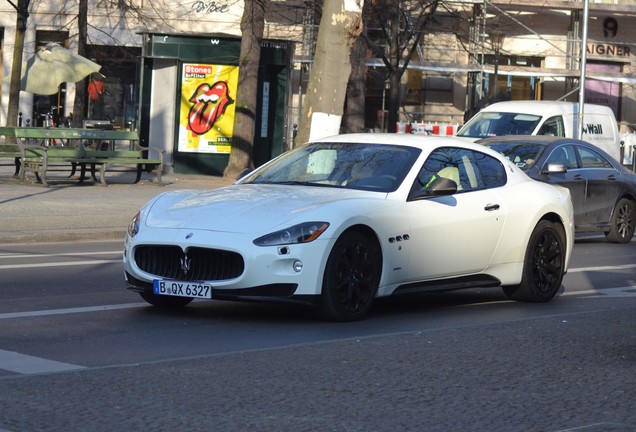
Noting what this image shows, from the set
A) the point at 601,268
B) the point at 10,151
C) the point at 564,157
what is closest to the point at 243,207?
the point at 601,268

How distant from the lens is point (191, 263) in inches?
362

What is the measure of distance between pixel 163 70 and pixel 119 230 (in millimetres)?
11640

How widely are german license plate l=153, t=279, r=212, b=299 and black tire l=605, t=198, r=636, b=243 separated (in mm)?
10405

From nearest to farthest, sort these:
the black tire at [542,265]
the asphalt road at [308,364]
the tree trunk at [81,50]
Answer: the asphalt road at [308,364] < the black tire at [542,265] < the tree trunk at [81,50]

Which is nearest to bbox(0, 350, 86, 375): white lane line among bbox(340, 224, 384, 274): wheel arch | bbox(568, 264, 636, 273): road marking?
bbox(340, 224, 384, 274): wheel arch

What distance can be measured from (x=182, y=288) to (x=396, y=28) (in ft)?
91.9

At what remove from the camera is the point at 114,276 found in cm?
1234

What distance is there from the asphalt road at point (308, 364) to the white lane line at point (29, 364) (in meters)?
0.01

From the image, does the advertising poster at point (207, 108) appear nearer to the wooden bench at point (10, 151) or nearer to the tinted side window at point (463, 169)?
the wooden bench at point (10, 151)

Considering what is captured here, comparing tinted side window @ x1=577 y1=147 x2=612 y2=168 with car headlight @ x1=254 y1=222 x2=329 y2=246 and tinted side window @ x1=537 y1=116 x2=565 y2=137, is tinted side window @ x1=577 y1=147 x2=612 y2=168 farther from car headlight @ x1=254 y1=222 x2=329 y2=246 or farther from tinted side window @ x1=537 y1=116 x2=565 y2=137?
car headlight @ x1=254 y1=222 x2=329 y2=246

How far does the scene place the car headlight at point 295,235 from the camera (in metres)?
9.01

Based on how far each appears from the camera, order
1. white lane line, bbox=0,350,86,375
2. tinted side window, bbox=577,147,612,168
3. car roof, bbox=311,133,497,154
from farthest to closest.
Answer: tinted side window, bbox=577,147,612,168
car roof, bbox=311,133,497,154
white lane line, bbox=0,350,86,375

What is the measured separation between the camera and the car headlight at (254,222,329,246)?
901cm

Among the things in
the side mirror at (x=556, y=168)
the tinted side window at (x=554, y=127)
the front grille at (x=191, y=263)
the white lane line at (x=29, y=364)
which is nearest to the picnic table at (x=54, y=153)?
the tinted side window at (x=554, y=127)
